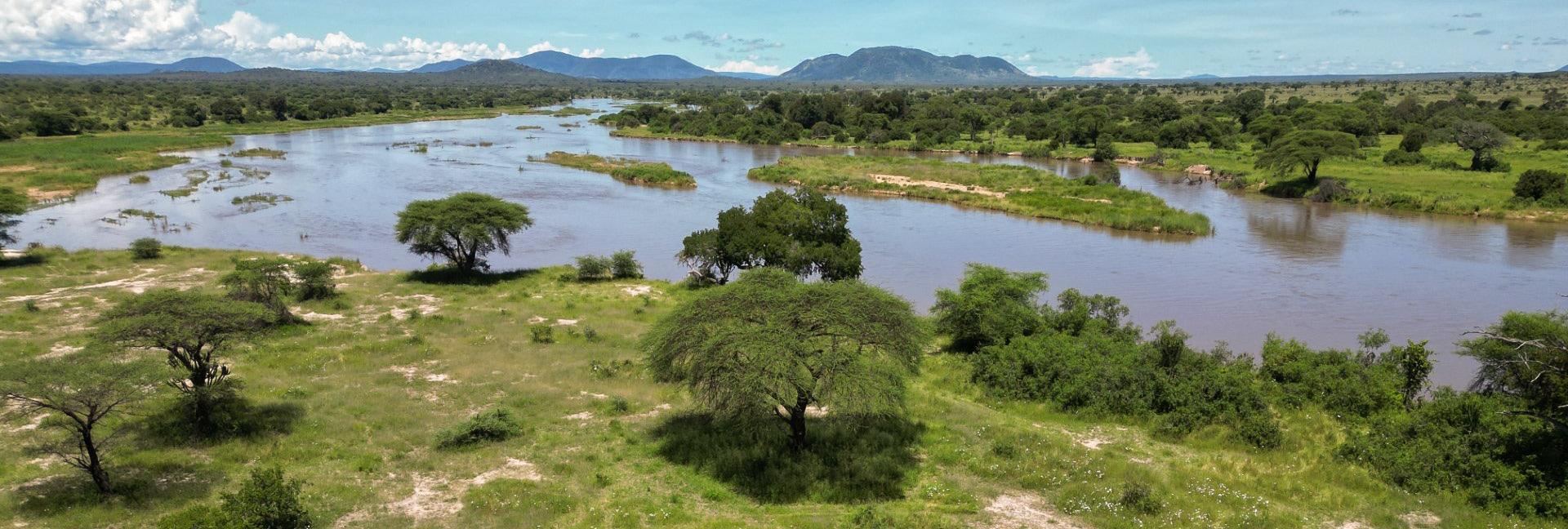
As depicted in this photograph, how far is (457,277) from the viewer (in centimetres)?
3288

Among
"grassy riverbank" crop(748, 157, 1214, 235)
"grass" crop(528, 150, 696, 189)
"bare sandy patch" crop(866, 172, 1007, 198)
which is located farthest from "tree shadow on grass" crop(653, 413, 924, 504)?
"grass" crop(528, 150, 696, 189)

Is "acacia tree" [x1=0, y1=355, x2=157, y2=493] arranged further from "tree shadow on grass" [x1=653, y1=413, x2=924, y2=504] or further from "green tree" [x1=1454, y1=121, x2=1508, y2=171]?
"green tree" [x1=1454, y1=121, x2=1508, y2=171]

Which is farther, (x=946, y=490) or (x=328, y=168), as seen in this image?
(x=328, y=168)

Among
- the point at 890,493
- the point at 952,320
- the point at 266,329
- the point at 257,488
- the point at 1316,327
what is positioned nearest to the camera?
the point at 257,488

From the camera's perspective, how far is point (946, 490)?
14727 mm

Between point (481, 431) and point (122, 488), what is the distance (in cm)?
579

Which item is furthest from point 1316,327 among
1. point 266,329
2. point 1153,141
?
point 1153,141

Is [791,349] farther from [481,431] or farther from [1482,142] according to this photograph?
[1482,142]

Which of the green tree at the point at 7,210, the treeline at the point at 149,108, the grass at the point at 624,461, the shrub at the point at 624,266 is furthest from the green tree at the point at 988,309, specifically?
the treeline at the point at 149,108

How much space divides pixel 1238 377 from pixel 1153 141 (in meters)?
76.1

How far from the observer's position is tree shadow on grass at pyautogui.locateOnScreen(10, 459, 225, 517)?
12.9 metres

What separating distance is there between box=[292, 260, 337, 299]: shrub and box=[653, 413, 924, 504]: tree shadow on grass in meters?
16.7

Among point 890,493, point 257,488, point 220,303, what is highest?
point 220,303

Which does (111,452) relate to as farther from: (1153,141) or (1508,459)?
(1153,141)
